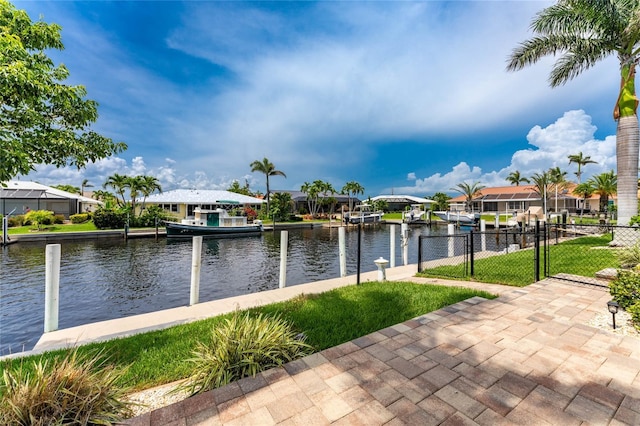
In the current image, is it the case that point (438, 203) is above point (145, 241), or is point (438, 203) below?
above

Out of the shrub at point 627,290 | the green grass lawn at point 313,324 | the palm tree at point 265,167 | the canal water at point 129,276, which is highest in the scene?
the palm tree at point 265,167

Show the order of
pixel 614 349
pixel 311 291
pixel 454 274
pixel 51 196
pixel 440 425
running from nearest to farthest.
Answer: pixel 440 425, pixel 614 349, pixel 311 291, pixel 454 274, pixel 51 196

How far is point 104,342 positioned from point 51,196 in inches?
1612

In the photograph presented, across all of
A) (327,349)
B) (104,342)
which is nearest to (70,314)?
(104,342)

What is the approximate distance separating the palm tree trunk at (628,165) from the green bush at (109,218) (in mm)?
34876

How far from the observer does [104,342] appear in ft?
13.8

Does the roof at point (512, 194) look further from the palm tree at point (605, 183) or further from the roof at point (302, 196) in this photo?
the roof at point (302, 196)

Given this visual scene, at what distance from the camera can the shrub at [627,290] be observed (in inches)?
173

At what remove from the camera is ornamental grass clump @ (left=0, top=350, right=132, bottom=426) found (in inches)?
85.1

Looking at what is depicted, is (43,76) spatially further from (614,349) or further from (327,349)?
(614,349)

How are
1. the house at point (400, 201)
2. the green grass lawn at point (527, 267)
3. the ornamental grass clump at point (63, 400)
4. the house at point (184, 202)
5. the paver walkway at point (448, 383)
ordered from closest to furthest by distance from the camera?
the ornamental grass clump at point (63, 400) → the paver walkway at point (448, 383) → the green grass lawn at point (527, 267) → the house at point (184, 202) → the house at point (400, 201)

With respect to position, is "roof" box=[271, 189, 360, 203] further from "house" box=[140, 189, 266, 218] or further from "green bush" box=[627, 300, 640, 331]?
"green bush" box=[627, 300, 640, 331]

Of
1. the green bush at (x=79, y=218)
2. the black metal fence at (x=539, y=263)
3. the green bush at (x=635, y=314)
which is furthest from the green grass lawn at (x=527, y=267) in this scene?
the green bush at (x=79, y=218)

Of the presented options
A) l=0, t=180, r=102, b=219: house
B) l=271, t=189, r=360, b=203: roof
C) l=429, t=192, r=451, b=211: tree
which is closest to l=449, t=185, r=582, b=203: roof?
l=429, t=192, r=451, b=211: tree
